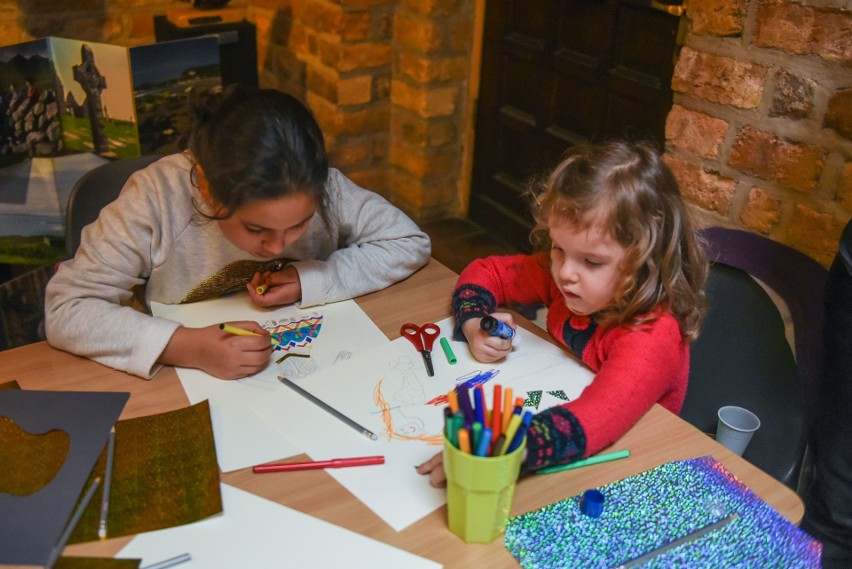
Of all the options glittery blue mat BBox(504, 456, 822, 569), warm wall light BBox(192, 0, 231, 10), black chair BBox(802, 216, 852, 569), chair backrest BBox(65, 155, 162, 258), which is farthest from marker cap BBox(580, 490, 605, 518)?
warm wall light BBox(192, 0, 231, 10)

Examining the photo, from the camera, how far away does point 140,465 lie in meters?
0.92

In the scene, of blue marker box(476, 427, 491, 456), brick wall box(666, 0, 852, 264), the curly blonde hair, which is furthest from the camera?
brick wall box(666, 0, 852, 264)

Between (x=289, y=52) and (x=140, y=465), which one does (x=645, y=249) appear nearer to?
(x=140, y=465)

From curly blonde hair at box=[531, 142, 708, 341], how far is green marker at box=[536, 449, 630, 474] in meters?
0.22

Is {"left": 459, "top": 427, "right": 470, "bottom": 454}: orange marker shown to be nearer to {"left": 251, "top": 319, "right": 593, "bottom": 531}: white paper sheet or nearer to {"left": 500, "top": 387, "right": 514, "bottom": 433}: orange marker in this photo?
{"left": 500, "top": 387, "right": 514, "bottom": 433}: orange marker

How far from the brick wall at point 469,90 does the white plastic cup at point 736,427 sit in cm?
58

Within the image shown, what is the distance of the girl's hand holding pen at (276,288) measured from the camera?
128 cm

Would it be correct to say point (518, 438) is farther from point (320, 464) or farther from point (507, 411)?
point (320, 464)

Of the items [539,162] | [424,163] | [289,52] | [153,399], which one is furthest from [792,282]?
[289,52]

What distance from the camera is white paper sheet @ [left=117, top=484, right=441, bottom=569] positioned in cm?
80

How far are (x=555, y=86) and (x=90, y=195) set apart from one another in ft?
5.46

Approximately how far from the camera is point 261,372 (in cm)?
112

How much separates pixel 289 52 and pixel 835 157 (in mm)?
2101

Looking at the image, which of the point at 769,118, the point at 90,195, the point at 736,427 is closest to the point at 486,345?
the point at 736,427
